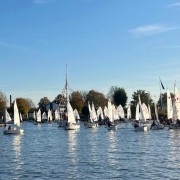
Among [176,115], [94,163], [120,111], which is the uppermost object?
[120,111]

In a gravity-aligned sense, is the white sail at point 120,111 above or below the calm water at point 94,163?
above

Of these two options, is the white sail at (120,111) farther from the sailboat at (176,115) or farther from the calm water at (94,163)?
the calm water at (94,163)

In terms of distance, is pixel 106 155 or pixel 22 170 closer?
pixel 22 170

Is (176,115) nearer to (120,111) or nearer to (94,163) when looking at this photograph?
(120,111)

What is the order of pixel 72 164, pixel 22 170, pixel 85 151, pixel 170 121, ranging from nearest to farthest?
1. pixel 22 170
2. pixel 72 164
3. pixel 85 151
4. pixel 170 121

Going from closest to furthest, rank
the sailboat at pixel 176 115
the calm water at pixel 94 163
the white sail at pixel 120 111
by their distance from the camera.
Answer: the calm water at pixel 94 163 < the sailboat at pixel 176 115 < the white sail at pixel 120 111

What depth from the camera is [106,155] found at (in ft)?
152

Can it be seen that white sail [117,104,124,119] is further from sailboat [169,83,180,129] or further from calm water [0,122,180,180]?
calm water [0,122,180,180]

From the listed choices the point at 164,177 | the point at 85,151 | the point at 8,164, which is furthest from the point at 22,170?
the point at 85,151

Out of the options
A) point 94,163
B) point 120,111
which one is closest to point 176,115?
point 120,111

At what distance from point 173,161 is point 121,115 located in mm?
109056

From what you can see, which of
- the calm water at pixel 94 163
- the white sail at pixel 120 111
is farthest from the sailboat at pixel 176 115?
the white sail at pixel 120 111

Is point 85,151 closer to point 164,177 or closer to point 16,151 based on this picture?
point 16,151

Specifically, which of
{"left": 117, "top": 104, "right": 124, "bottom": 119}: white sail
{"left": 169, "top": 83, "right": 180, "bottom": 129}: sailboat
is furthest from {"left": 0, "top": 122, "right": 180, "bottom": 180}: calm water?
{"left": 117, "top": 104, "right": 124, "bottom": 119}: white sail
